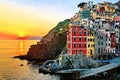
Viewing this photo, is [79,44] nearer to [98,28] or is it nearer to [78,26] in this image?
[78,26]

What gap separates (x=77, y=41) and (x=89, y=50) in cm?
718

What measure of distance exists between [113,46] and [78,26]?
21705mm

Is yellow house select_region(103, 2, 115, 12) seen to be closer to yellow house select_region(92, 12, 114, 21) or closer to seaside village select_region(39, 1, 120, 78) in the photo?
yellow house select_region(92, 12, 114, 21)

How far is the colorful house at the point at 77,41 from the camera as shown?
11125 centimetres

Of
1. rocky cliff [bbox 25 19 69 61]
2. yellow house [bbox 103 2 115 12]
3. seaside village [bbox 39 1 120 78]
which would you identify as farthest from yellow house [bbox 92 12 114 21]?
rocky cliff [bbox 25 19 69 61]

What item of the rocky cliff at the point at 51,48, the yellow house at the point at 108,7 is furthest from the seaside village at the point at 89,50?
the rocky cliff at the point at 51,48

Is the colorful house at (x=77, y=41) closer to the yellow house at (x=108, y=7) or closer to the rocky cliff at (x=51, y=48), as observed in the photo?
the rocky cliff at (x=51, y=48)

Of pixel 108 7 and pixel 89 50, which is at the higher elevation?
pixel 108 7

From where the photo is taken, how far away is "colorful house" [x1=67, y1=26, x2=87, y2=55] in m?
111

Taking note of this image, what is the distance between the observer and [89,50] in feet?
379

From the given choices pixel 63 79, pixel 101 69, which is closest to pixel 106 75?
pixel 101 69

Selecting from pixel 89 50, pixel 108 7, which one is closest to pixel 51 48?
pixel 108 7

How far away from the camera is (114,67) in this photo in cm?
10219

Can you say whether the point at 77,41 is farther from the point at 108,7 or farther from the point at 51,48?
the point at 108,7
